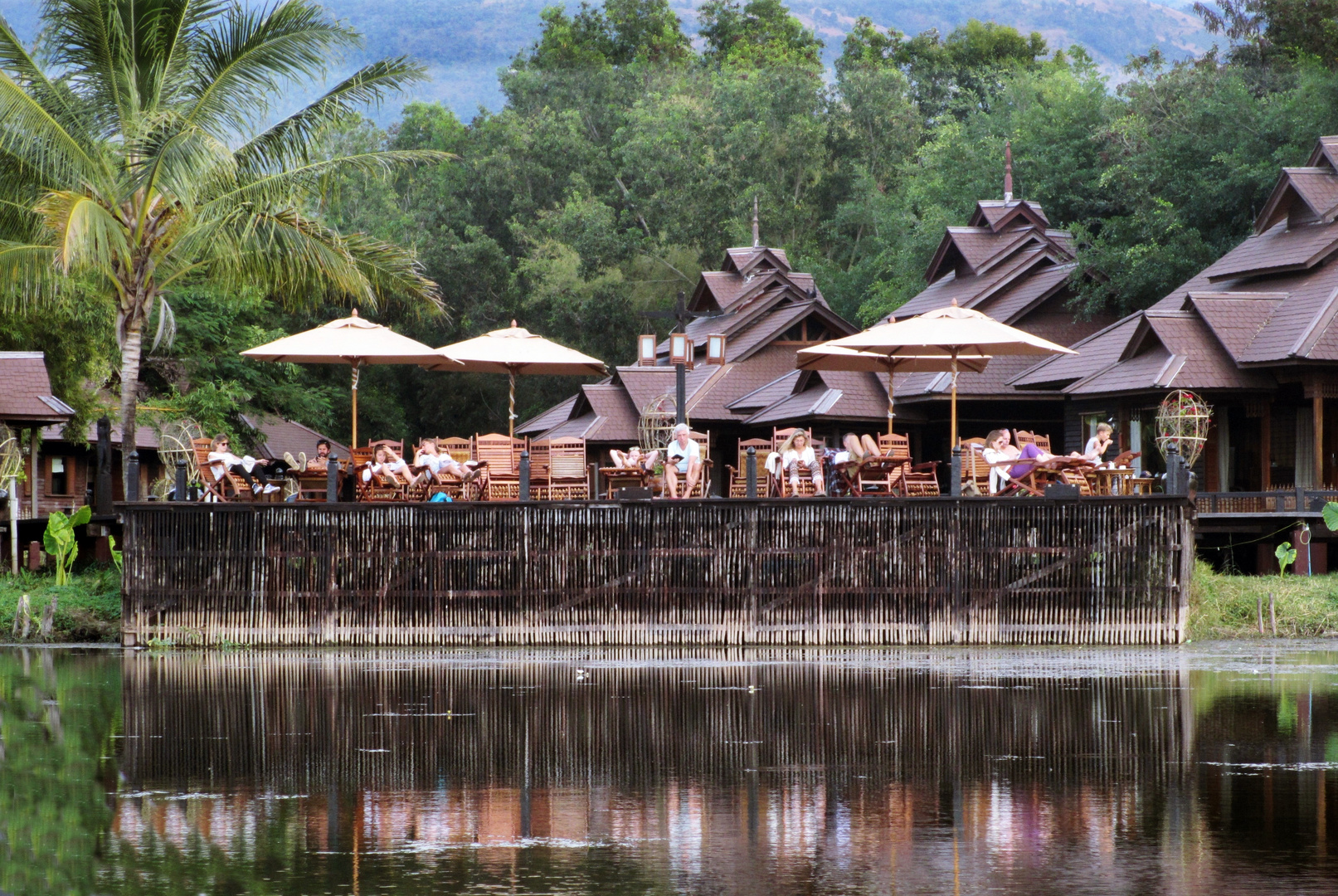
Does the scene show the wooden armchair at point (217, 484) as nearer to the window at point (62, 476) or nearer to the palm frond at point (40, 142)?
the palm frond at point (40, 142)

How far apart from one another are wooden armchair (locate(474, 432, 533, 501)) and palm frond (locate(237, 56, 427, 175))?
185 inches

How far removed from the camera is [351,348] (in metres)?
21.7

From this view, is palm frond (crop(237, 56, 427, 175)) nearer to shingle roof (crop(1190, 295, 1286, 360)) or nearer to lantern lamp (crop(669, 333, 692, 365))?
lantern lamp (crop(669, 333, 692, 365))

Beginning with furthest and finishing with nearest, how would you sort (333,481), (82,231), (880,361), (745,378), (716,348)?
(745,378)
(716,348)
(880,361)
(82,231)
(333,481)

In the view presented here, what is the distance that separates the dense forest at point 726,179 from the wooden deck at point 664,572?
19.6ft

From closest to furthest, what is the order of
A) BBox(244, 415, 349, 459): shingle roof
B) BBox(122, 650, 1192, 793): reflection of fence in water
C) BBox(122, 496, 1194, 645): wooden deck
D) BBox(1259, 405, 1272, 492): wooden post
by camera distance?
1. BBox(122, 650, 1192, 793): reflection of fence in water
2. BBox(122, 496, 1194, 645): wooden deck
3. BBox(1259, 405, 1272, 492): wooden post
4. BBox(244, 415, 349, 459): shingle roof

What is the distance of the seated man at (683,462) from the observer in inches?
795

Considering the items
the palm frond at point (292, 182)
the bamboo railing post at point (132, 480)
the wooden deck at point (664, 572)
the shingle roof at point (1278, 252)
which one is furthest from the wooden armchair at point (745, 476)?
the shingle roof at point (1278, 252)

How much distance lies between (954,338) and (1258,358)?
891cm

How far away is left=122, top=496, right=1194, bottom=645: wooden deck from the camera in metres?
19.2

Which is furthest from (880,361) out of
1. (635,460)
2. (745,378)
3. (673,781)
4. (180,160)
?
(745,378)

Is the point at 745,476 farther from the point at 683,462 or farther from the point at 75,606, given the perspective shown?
the point at 75,606

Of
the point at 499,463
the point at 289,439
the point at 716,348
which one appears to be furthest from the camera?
the point at 289,439

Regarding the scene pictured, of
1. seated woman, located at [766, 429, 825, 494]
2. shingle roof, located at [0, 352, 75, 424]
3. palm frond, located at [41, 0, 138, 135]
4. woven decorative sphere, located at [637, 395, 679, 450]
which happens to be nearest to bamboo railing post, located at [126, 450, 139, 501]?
palm frond, located at [41, 0, 138, 135]
